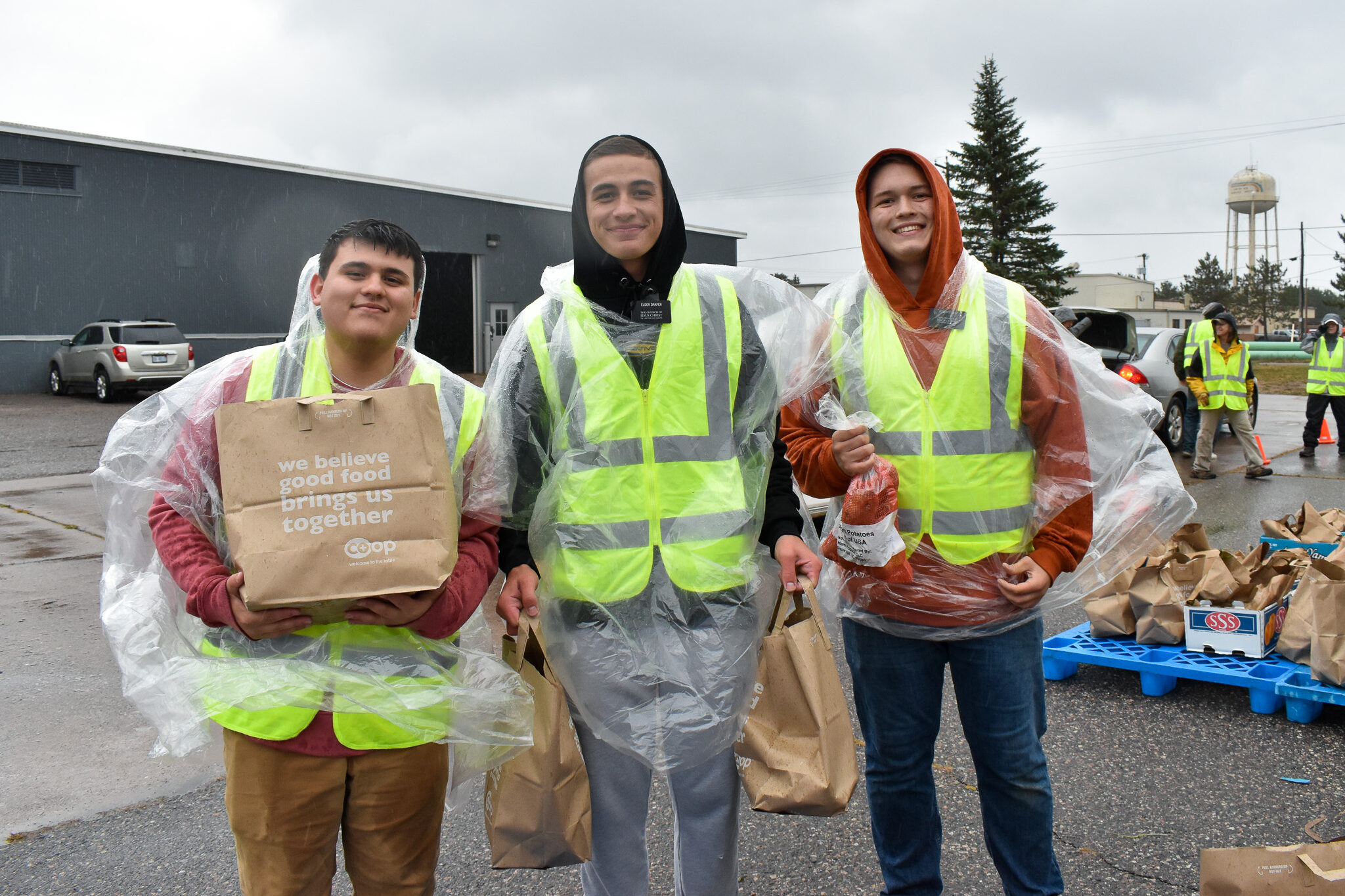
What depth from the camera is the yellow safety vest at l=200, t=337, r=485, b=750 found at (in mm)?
1744

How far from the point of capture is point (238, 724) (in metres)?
1.74

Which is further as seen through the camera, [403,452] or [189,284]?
[189,284]

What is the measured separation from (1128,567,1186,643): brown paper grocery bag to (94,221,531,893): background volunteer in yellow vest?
3056 millimetres

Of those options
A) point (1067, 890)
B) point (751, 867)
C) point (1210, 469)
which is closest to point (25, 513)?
point (751, 867)

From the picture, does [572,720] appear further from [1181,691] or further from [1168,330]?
[1168,330]

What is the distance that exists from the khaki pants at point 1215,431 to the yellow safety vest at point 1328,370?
1.49 meters

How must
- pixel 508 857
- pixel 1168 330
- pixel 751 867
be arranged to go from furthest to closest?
pixel 1168 330, pixel 751 867, pixel 508 857

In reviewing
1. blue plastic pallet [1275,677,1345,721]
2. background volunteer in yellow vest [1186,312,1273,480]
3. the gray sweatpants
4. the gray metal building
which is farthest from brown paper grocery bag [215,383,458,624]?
the gray metal building

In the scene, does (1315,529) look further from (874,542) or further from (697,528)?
(697,528)

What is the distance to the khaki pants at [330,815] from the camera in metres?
1.78

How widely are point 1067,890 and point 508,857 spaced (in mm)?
1515

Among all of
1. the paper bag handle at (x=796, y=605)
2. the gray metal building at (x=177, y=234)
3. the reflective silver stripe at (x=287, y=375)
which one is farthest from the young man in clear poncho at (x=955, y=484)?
the gray metal building at (x=177, y=234)

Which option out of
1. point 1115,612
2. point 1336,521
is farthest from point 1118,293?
point 1115,612

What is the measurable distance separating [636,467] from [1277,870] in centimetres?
137
